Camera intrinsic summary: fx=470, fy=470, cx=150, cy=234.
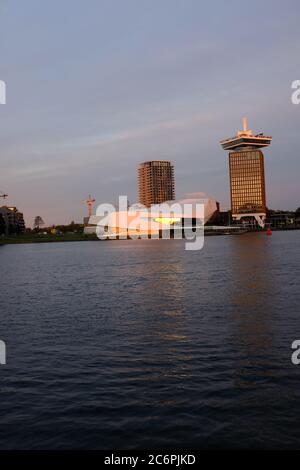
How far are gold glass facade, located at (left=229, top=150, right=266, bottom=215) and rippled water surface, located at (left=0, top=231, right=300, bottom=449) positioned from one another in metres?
169

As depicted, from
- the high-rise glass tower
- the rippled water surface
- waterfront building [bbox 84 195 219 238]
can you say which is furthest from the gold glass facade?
the rippled water surface

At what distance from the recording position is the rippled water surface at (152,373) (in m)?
7.78

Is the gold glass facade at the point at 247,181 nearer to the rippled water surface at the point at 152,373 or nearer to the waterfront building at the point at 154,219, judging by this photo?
the waterfront building at the point at 154,219

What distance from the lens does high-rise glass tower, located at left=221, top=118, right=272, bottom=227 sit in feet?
610

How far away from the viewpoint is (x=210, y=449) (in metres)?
7.11

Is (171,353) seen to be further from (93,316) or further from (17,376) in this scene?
(93,316)

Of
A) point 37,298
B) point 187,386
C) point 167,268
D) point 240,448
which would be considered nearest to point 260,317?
point 187,386

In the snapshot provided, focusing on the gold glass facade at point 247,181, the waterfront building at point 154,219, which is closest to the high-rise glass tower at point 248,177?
the gold glass facade at point 247,181

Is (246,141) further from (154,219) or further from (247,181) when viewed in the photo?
(154,219)

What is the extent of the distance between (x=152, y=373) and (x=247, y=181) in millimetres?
181845

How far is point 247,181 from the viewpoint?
186750 mm

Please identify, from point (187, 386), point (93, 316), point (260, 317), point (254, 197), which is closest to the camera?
point (187, 386)

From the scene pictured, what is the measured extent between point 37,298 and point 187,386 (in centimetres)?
1535

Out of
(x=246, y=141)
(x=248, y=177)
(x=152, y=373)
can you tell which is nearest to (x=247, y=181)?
(x=248, y=177)
